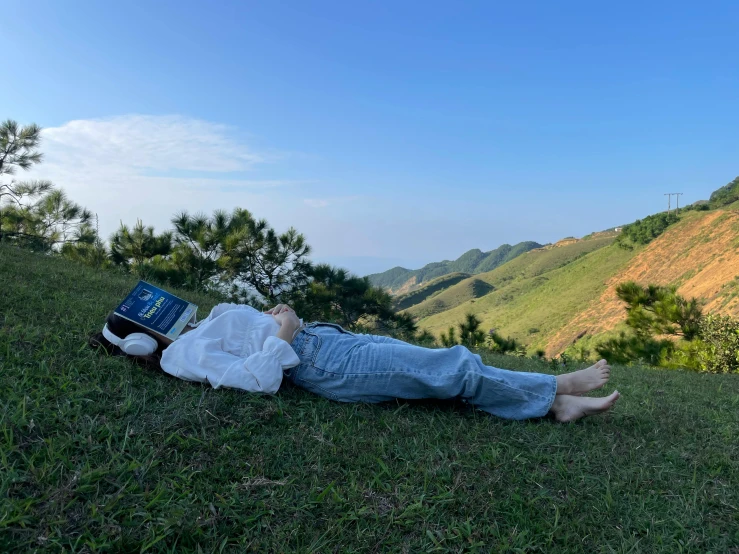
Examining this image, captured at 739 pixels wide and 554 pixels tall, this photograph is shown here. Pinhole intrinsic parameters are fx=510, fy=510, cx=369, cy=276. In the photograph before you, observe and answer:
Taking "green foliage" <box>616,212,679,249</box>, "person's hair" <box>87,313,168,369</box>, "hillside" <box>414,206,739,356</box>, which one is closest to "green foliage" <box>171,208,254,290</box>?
"person's hair" <box>87,313,168,369</box>

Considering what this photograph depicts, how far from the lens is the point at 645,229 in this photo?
40.5 meters

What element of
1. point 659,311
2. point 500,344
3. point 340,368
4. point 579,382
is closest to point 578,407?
point 579,382

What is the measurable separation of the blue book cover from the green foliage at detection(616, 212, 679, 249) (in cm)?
4321

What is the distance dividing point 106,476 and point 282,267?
8.68 m

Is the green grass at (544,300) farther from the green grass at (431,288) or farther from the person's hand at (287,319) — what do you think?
the person's hand at (287,319)

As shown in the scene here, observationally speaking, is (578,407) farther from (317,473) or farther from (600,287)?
(600,287)

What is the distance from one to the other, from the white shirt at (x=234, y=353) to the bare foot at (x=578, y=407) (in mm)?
1250

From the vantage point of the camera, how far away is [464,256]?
309ft

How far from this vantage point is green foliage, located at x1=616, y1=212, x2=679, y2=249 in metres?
39.9

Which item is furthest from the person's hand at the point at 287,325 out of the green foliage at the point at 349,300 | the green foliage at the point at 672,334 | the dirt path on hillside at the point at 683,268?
the dirt path on hillside at the point at 683,268

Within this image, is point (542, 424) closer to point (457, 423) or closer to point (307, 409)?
point (457, 423)

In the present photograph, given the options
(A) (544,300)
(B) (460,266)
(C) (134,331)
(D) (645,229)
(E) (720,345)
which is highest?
(D) (645,229)

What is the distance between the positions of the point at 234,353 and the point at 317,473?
850mm

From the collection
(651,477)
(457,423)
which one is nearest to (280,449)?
(457,423)
